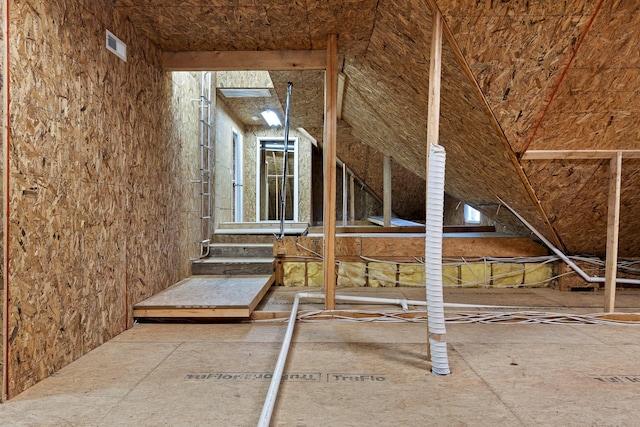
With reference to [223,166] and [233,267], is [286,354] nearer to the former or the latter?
[233,267]

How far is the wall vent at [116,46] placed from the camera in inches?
105

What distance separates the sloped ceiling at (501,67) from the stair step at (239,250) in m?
2.42

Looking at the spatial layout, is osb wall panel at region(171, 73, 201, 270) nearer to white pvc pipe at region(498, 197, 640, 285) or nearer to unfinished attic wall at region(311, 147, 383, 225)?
white pvc pipe at region(498, 197, 640, 285)

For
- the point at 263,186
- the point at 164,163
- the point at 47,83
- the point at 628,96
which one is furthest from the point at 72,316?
the point at 263,186

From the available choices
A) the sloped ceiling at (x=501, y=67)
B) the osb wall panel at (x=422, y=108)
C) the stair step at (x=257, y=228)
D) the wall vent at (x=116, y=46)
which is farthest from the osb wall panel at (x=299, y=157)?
the wall vent at (x=116, y=46)

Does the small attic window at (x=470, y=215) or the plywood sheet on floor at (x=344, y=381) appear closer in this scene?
the plywood sheet on floor at (x=344, y=381)

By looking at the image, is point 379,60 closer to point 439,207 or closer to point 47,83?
point 439,207

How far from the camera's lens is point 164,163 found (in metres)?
3.63

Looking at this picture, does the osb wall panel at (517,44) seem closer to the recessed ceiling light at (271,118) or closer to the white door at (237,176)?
the recessed ceiling light at (271,118)

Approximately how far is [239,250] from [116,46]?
9.44 ft

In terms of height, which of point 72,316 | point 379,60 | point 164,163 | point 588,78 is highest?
point 379,60

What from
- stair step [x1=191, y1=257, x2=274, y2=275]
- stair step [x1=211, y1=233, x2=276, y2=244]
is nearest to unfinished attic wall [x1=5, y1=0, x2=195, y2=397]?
stair step [x1=191, y1=257, x2=274, y2=275]

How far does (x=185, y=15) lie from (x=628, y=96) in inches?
128

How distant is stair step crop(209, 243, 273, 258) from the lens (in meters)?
5.02
